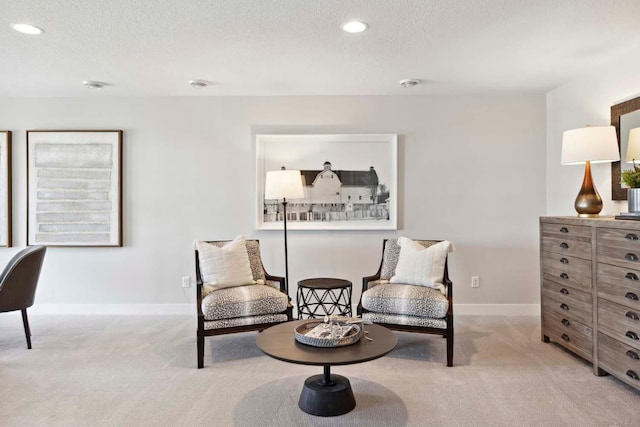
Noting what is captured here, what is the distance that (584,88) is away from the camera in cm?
383

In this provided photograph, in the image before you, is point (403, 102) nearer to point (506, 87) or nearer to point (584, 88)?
point (506, 87)

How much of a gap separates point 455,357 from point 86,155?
4.09m

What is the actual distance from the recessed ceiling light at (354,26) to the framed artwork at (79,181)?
9.50ft

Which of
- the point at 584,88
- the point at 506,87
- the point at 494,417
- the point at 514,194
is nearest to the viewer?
the point at 494,417

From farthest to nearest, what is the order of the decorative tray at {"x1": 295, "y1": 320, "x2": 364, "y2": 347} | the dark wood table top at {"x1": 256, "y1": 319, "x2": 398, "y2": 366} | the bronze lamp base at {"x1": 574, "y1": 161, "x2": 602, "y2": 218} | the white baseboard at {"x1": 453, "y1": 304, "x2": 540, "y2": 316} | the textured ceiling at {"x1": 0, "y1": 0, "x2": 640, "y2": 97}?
the white baseboard at {"x1": 453, "y1": 304, "x2": 540, "y2": 316}, the bronze lamp base at {"x1": 574, "y1": 161, "x2": 602, "y2": 218}, the textured ceiling at {"x1": 0, "y1": 0, "x2": 640, "y2": 97}, the decorative tray at {"x1": 295, "y1": 320, "x2": 364, "y2": 347}, the dark wood table top at {"x1": 256, "y1": 319, "x2": 398, "y2": 366}

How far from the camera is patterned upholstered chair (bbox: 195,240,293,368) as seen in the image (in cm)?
315

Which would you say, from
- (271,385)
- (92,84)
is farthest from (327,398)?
(92,84)

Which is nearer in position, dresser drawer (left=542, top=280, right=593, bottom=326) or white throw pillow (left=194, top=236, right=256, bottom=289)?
dresser drawer (left=542, top=280, right=593, bottom=326)

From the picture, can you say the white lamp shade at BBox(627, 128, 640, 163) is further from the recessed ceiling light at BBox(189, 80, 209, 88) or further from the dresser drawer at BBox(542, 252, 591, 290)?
the recessed ceiling light at BBox(189, 80, 209, 88)

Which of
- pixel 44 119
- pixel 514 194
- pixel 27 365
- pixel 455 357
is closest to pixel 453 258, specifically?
pixel 514 194

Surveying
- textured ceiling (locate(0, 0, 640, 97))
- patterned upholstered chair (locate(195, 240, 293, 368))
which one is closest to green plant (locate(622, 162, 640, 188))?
textured ceiling (locate(0, 0, 640, 97))

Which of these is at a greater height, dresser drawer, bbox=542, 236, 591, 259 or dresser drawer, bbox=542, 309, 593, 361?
dresser drawer, bbox=542, 236, 591, 259

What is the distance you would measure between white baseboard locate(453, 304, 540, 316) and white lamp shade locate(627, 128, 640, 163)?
1999mm

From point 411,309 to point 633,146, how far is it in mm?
1902
